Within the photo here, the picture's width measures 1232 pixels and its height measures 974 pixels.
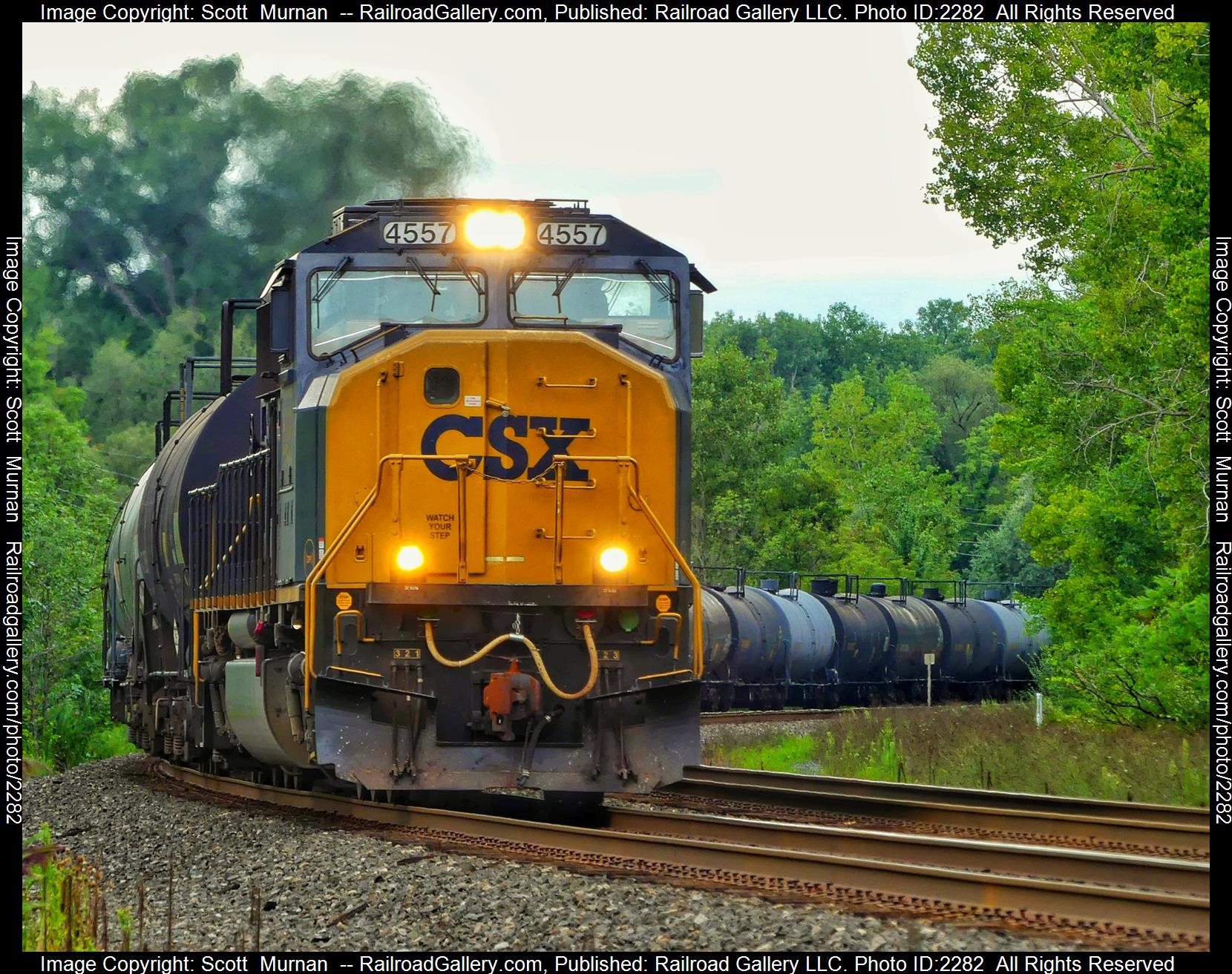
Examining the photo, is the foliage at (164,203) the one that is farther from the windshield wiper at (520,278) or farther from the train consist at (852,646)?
the windshield wiper at (520,278)

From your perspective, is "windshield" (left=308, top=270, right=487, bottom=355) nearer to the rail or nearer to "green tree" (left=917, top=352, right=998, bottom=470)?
the rail

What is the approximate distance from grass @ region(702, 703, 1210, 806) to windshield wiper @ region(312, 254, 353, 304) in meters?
7.24

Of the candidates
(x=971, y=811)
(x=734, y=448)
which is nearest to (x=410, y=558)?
(x=971, y=811)

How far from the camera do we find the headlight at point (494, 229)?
426 inches

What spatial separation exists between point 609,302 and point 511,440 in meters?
1.26

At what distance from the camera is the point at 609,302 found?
36.6ft

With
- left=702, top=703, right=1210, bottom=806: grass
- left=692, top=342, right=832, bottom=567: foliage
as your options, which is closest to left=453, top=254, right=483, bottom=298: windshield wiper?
left=702, top=703, right=1210, bottom=806: grass

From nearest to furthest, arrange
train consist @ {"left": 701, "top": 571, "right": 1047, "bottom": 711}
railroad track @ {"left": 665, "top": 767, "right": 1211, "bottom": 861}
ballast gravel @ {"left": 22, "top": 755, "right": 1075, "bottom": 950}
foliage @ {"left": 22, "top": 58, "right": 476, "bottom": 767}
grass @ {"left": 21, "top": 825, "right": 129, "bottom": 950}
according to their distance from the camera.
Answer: ballast gravel @ {"left": 22, "top": 755, "right": 1075, "bottom": 950}, grass @ {"left": 21, "top": 825, "right": 129, "bottom": 950}, railroad track @ {"left": 665, "top": 767, "right": 1211, "bottom": 861}, train consist @ {"left": 701, "top": 571, "right": 1047, "bottom": 711}, foliage @ {"left": 22, "top": 58, "right": 476, "bottom": 767}

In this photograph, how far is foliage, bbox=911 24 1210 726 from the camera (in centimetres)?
1543

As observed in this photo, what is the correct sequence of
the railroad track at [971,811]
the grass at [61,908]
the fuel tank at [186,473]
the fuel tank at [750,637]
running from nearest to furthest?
the grass at [61,908] → the railroad track at [971,811] → the fuel tank at [186,473] → the fuel tank at [750,637]

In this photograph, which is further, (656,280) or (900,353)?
(900,353)

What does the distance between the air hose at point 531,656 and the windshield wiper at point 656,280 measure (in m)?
2.45

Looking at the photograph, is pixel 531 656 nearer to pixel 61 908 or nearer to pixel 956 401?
pixel 61 908

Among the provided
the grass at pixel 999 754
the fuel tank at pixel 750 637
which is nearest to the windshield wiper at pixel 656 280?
the grass at pixel 999 754
